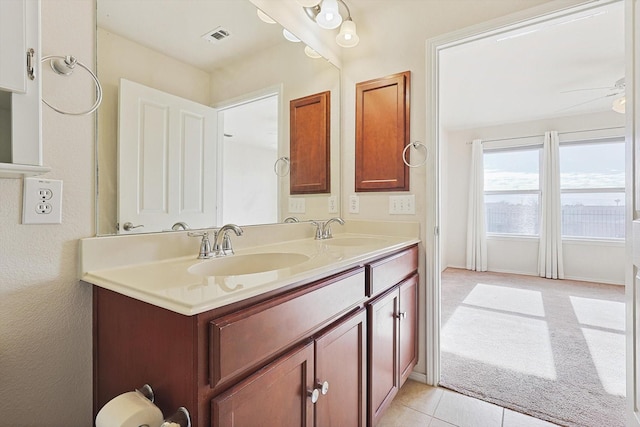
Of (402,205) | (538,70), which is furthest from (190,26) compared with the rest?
(538,70)

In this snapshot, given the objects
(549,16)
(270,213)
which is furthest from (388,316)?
(549,16)

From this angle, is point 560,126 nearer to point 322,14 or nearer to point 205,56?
point 322,14

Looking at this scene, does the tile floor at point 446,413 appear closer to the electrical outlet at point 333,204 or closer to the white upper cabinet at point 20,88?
the electrical outlet at point 333,204

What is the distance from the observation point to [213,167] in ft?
4.34

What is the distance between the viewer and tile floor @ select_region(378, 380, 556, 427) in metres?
1.47

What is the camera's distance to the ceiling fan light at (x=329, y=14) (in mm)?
1690

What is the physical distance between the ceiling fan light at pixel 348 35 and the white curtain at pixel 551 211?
3.98m

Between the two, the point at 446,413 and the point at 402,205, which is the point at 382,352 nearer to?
the point at 446,413

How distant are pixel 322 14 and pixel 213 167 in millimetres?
1116

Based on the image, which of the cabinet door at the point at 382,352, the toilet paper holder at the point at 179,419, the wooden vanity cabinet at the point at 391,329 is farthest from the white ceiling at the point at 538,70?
the toilet paper holder at the point at 179,419

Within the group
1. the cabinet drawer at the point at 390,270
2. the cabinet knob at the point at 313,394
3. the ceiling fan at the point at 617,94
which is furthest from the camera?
the ceiling fan at the point at 617,94

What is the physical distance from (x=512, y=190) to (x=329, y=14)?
435 cm

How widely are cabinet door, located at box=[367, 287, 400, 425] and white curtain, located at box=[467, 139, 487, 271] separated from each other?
406cm

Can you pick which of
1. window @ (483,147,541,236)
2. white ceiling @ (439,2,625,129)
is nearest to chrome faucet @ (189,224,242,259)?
white ceiling @ (439,2,625,129)
